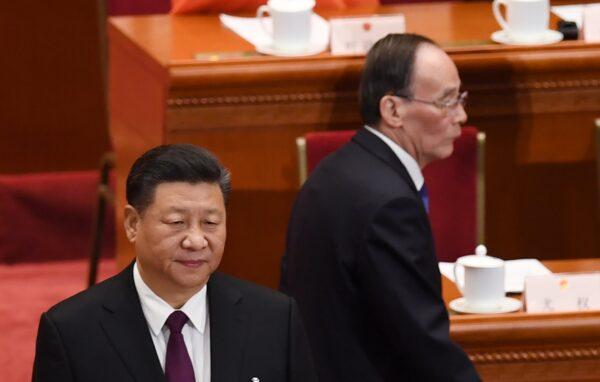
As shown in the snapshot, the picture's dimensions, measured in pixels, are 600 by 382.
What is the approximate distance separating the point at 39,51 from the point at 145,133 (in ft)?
4.78

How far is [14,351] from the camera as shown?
4156mm

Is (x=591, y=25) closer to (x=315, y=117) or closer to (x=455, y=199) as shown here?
(x=455, y=199)

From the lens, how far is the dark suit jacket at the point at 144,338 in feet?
6.41

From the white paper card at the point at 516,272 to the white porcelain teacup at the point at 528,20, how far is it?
0.72 meters

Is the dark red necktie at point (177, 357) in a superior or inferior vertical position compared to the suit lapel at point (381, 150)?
inferior

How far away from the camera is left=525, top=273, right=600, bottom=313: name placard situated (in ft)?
9.37

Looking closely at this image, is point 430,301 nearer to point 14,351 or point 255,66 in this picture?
point 255,66

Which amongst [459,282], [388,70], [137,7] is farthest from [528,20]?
[137,7]

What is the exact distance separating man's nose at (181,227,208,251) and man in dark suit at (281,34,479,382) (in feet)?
2.76

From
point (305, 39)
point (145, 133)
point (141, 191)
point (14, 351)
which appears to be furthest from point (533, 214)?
point (141, 191)

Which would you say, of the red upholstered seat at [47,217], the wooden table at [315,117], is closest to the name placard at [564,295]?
the wooden table at [315,117]

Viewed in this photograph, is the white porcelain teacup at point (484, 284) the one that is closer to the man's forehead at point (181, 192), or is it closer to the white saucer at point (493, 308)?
the white saucer at point (493, 308)

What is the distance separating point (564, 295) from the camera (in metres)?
2.87

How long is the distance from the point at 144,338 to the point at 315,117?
1674 millimetres
